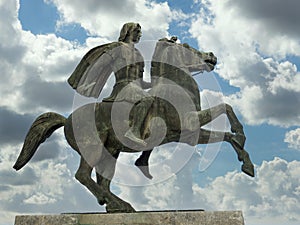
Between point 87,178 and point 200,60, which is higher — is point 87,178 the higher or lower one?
the lower one

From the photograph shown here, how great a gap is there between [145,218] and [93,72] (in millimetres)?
2857

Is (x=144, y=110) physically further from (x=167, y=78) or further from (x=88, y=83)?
(x=88, y=83)

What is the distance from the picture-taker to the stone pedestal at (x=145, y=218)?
6.27m

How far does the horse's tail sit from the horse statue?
1.10 ft

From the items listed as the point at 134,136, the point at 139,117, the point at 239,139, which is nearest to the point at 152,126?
the point at 139,117

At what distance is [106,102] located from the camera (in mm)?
7652

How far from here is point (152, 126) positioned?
748 cm

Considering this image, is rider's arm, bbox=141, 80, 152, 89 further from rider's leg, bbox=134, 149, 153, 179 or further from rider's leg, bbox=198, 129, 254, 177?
rider's leg, bbox=198, 129, 254, 177

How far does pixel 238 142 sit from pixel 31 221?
3.39m

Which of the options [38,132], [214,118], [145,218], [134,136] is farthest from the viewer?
[38,132]

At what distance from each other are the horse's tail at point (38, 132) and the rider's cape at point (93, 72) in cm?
64

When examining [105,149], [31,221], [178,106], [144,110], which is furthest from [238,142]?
[31,221]

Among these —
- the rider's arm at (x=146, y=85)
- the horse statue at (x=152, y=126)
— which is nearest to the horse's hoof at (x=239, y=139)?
the horse statue at (x=152, y=126)

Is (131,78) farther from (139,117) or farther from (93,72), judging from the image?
(139,117)
